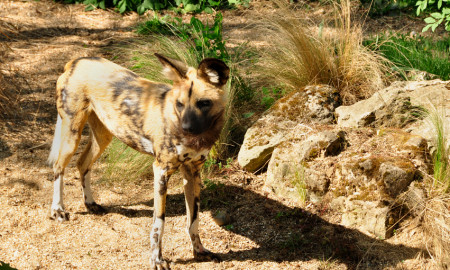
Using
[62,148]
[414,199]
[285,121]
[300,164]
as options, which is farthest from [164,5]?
[414,199]

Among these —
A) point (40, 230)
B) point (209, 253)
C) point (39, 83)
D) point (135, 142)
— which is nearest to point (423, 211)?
point (209, 253)

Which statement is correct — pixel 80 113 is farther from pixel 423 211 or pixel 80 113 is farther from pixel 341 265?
pixel 423 211

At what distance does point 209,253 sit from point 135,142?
1.00 m

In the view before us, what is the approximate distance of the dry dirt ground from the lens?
11.7 ft

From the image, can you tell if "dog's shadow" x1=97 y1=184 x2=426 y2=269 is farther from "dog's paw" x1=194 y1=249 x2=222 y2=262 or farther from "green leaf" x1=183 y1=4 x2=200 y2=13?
"green leaf" x1=183 y1=4 x2=200 y2=13

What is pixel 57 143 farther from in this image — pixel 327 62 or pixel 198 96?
pixel 327 62

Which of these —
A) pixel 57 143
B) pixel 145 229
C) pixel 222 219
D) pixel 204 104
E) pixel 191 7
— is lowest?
pixel 145 229

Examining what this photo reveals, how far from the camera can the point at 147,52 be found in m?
5.22

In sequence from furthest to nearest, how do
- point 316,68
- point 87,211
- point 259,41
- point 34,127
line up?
point 259,41, point 34,127, point 316,68, point 87,211

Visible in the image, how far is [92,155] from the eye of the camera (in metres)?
4.12

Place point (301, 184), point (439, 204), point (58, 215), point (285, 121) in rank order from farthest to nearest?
point (285, 121), point (301, 184), point (58, 215), point (439, 204)

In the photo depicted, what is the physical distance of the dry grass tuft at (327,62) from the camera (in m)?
4.85

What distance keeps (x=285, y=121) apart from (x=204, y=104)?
1.53 m

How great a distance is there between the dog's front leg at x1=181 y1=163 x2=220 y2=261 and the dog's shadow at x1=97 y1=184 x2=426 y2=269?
0.17 metres
